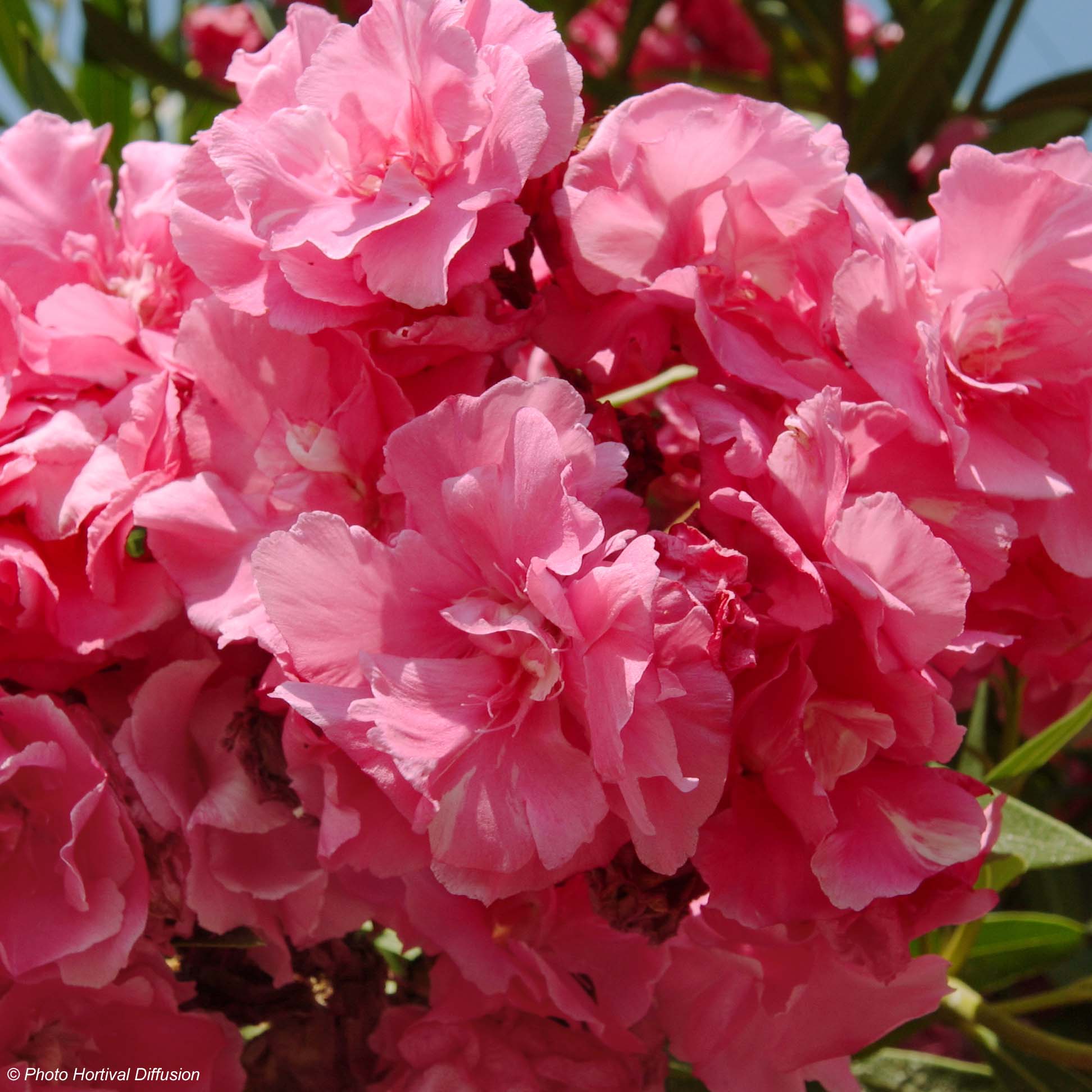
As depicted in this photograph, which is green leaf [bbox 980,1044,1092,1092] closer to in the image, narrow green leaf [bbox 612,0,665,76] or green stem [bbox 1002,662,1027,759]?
green stem [bbox 1002,662,1027,759]

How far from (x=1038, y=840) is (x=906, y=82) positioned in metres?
0.93

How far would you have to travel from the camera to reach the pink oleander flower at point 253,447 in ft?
1.95

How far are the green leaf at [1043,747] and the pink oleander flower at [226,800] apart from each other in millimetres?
464

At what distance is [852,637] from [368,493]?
24cm

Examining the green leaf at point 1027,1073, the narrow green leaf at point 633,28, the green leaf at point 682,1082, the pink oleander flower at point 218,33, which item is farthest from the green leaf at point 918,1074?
the pink oleander flower at point 218,33

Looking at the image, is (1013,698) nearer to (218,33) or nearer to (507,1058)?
(507,1058)

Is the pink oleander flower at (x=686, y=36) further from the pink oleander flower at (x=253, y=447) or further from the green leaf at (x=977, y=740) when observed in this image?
the pink oleander flower at (x=253, y=447)

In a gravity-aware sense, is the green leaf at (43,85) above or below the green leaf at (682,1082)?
above

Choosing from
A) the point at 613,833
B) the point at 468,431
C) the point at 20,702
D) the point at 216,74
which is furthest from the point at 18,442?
the point at 216,74

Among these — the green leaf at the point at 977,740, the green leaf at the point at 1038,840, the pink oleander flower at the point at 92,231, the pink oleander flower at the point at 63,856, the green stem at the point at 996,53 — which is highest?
the pink oleander flower at the point at 92,231

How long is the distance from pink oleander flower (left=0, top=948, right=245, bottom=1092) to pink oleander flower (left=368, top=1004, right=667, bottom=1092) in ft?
0.33

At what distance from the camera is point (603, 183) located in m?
0.61

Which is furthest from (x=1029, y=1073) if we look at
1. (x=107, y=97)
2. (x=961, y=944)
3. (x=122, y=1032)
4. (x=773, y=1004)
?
(x=107, y=97)

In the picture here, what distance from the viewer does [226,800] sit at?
2.06 ft
